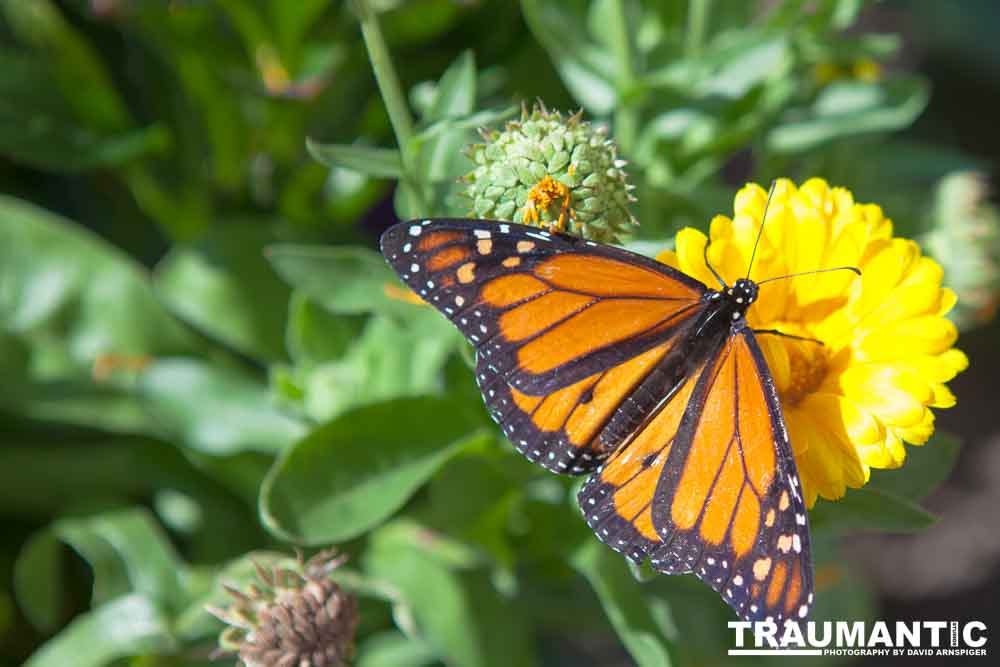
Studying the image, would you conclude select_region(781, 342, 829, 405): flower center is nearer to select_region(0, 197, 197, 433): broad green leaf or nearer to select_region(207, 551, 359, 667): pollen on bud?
select_region(207, 551, 359, 667): pollen on bud

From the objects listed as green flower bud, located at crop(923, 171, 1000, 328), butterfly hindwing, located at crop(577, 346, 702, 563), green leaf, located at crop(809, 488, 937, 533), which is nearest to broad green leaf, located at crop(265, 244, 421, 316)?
butterfly hindwing, located at crop(577, 346, 702, 563)

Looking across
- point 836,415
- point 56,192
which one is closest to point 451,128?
point 836,415

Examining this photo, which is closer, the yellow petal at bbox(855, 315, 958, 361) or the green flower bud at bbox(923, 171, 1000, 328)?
the yellow petal at bbox(855, 315, 958, 361)

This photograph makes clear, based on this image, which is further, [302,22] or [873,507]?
[302,22]

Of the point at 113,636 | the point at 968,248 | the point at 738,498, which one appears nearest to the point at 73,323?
the point at 113,636

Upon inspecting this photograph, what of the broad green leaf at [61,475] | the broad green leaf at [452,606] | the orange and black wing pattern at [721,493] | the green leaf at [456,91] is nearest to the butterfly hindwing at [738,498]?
the orange and black wing pattern at [721,493]

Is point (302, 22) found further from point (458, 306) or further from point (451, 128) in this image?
point (458, 306)

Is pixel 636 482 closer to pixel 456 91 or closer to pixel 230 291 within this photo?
pixel 456 91

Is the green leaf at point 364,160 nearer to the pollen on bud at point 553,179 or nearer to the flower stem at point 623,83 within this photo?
the pollen on bud at point 553,179
